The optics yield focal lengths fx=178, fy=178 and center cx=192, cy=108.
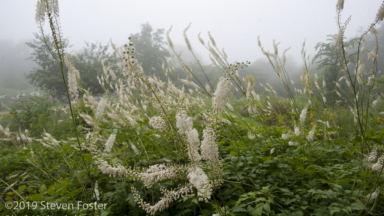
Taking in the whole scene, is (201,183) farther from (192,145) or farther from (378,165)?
(378,165)

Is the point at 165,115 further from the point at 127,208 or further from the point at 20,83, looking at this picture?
the point at 20,83

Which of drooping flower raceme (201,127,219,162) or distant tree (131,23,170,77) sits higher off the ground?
distant tree (131,23,170,77)

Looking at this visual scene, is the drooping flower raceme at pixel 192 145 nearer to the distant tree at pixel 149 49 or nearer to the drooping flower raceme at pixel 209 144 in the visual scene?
the drooping flower raceme at pixel 209 144

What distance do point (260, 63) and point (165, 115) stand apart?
35.5 metres

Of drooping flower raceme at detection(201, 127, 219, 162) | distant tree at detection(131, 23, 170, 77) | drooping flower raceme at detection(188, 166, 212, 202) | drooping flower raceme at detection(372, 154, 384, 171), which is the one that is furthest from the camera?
distant tree at detection(131, 23, 170, 77)

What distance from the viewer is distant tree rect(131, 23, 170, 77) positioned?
87.9 feet

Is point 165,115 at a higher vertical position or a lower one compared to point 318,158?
higher

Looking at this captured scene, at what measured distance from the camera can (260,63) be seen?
33.1 meters

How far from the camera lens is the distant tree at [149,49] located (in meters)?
26.8

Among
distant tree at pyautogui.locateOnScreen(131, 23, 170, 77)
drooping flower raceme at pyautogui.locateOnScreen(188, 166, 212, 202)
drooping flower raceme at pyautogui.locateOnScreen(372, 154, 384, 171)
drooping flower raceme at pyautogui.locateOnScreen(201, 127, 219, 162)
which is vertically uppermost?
distant tree at pyautogui.locateOnScreen(131, 23, 170, 77)

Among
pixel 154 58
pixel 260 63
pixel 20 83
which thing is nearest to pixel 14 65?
pixel 20 83

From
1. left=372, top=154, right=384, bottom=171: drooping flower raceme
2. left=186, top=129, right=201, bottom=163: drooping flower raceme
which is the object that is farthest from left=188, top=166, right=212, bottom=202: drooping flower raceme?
left=372, top=154, right=384, bottom=171: drooping flower raceme

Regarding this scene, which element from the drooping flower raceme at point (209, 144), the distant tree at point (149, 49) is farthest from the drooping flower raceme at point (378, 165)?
the distant tree at point (149, 49)

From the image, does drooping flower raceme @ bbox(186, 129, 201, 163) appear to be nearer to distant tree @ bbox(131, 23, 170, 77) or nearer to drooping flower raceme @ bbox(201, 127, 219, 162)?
drooping flower raceme @ bbox(201, 127, 219, 162)
